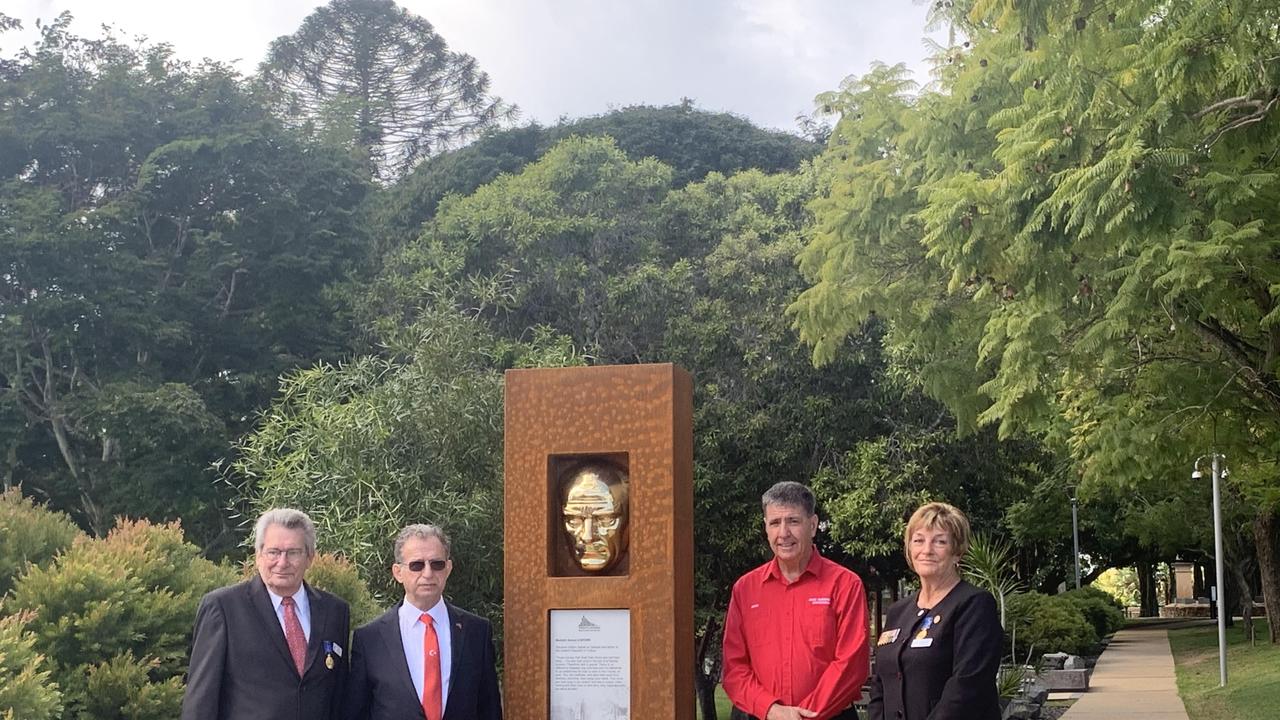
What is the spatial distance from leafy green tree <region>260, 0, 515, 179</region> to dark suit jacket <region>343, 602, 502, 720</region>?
36.6 metres

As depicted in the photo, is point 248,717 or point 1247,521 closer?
point 248,717

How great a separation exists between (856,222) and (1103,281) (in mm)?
3381

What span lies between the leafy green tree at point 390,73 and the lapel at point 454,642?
120 ft

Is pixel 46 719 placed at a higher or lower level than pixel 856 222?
lower

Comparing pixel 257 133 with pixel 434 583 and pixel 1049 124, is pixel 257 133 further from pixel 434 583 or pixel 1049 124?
pixel 434 583

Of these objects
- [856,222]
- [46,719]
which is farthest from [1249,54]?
[46,719]

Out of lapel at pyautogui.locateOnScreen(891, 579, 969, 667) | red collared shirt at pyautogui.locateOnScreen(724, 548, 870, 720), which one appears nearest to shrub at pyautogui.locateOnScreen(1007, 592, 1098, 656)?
red collared shirt at pyautogui.locateOnScreen(724, 548, 870, 720)

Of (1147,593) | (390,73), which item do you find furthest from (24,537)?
(1147,593)

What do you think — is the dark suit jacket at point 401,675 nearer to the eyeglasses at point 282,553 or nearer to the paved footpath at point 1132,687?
the eyeglasses at point 282,553

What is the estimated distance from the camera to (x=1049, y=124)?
8.88m

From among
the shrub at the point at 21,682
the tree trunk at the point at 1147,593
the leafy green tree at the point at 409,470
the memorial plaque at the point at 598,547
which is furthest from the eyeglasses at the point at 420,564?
the tree trunk at the point at 1147,593

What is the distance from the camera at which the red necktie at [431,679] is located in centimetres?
509

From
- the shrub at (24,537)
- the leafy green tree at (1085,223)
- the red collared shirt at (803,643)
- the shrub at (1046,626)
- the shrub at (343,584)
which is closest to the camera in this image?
the red collared shirt at (803,643)

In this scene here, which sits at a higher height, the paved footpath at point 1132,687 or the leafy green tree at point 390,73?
the leafy green tree at point 390,73
